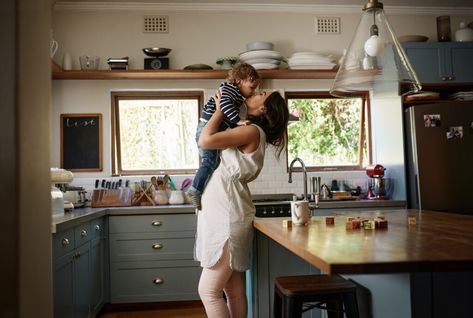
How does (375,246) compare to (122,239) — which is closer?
(375,246)

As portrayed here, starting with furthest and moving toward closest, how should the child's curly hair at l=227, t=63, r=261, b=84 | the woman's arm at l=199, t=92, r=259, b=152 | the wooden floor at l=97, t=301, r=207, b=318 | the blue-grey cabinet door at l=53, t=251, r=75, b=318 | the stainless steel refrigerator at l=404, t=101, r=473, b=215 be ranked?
1. the stainless steel refrigerator at l=404, t=101, r=473, b=215
2. the wooden floor at l=97, t=301, r=207, b=318
3. the blue-grey cabinet door at l=53, t=251, r=75, b=318
4. the child's curly hair at l=227, t=63, r=261, b=84
5. the woman's arm at l=199, t=92, r=259, b=152

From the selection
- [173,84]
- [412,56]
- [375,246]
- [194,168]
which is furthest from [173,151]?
[375,246]

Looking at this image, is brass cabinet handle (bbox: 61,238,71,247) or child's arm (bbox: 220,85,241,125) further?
brass cabinet handle (bbox: 61,238,71,247)

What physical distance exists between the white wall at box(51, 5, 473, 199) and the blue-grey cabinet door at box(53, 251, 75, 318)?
5.81 feet

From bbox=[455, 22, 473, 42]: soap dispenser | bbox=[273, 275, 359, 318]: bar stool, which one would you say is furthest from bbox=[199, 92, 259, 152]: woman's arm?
bbox=[455, 22, 473, 42]: soap dispenser

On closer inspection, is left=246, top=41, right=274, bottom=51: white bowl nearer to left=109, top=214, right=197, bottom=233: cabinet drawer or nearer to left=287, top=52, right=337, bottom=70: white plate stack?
Result: left=287, top=52, right=337, bottom=70: white plate stack

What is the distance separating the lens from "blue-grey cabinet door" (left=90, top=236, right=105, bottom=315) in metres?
3.57

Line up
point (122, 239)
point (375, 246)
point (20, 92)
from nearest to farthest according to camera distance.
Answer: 1. point (20, 92)
2. point (375, 246)
3. point (122, 239)

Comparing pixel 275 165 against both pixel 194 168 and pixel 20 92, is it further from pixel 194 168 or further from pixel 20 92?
pixel 20 92

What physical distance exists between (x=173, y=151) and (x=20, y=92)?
406cm

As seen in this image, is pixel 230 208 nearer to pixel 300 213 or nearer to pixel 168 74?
pixel 300 213

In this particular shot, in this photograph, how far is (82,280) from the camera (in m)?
3.23

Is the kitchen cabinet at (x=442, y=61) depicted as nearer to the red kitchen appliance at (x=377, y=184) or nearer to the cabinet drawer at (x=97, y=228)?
the red kitchen appliance at (x=377, y=184)

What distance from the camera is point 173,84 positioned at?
4.71 m
